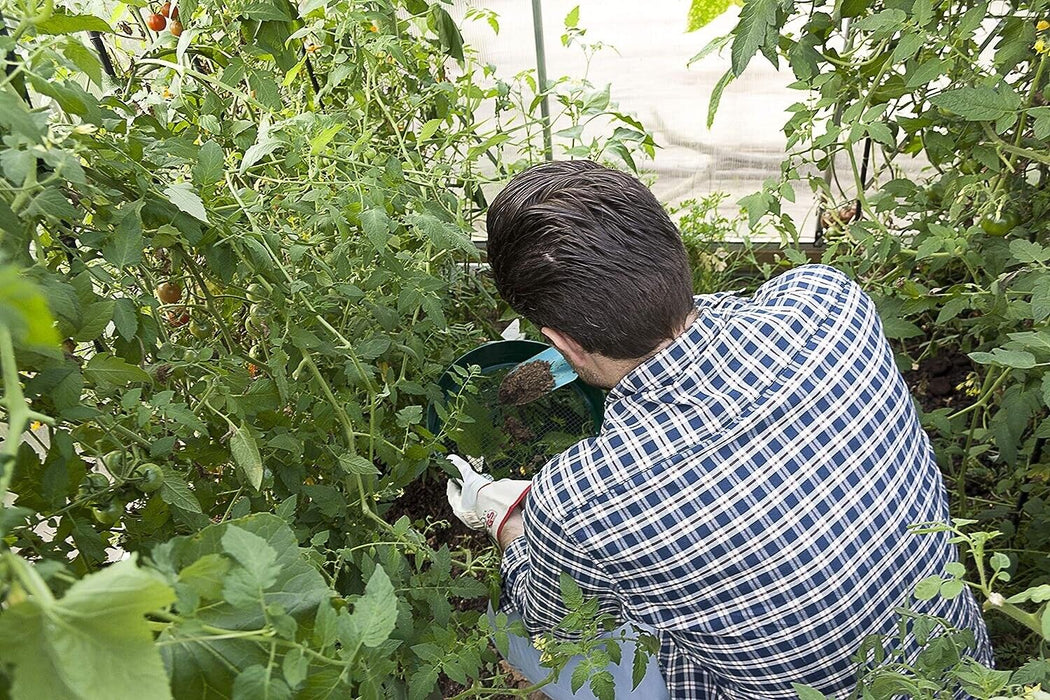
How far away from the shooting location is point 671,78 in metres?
1.95

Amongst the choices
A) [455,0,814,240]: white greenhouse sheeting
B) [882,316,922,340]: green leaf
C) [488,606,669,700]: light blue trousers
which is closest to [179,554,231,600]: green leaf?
[488,606,669,700]: light blue trousers

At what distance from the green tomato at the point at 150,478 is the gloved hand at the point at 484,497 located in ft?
1.87

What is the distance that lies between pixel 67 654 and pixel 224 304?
0.96 meters

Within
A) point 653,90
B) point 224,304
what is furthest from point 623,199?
point 653,90

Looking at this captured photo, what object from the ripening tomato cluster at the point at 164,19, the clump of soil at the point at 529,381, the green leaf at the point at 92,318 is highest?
the ripening tomato cluster at the point at 164,19

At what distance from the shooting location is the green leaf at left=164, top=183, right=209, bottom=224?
2.74 ft

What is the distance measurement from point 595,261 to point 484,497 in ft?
1.84

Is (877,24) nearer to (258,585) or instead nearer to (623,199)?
(623,199)

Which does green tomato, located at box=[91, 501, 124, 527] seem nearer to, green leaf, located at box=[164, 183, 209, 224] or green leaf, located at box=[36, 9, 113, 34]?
green leaf, located at box=[164, 183, 209, 224]

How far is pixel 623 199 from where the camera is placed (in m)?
1.09

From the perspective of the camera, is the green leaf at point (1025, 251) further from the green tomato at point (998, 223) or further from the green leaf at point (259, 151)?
the green leaf at point (259, 151)

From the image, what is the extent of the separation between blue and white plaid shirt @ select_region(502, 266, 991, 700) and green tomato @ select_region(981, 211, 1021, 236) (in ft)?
1.26

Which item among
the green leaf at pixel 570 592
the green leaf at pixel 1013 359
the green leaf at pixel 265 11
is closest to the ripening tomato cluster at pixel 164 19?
the green leaf at pixel 265 11

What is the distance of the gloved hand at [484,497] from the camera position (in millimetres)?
1377
